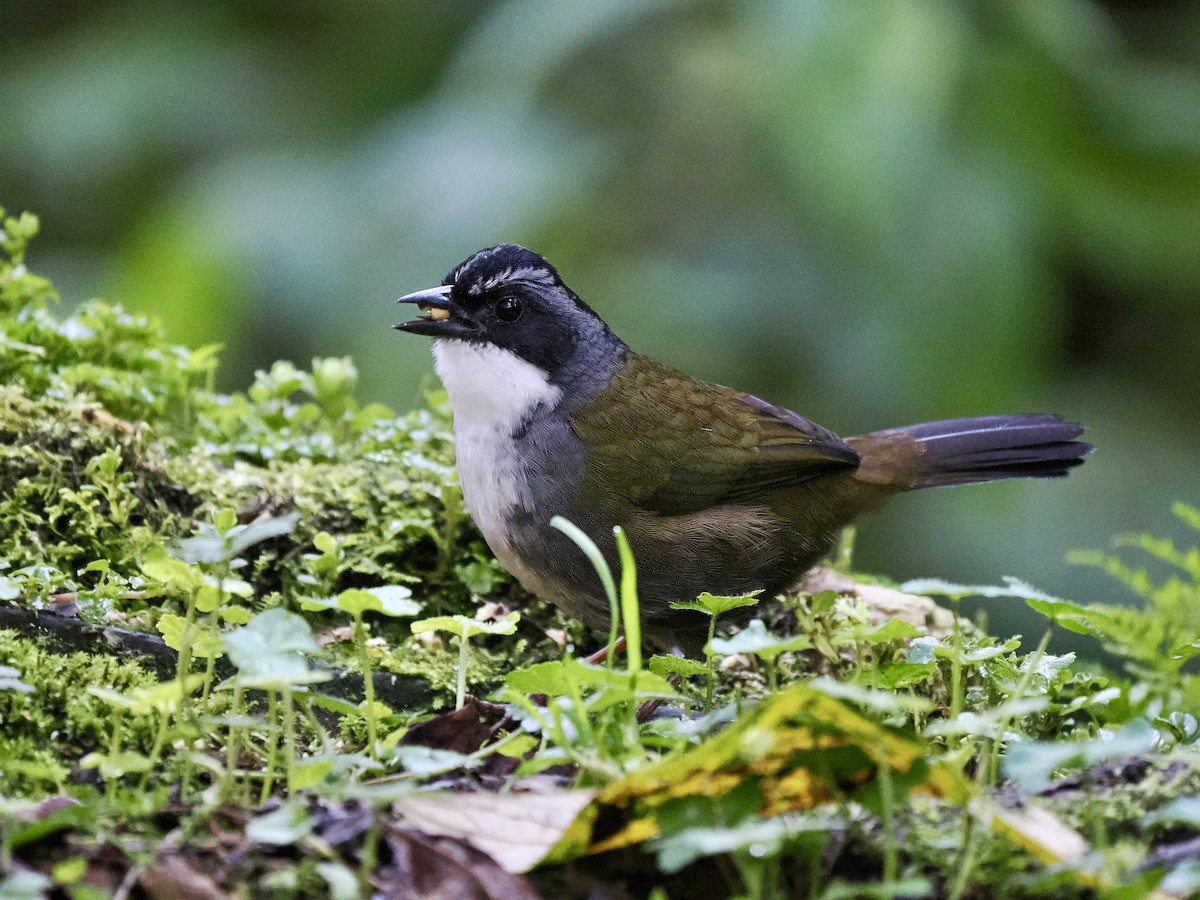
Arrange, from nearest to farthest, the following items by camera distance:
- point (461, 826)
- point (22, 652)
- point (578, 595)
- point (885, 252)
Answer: point (461, 826) < point (22, 652) < point (578, 595) < point (885, 252)

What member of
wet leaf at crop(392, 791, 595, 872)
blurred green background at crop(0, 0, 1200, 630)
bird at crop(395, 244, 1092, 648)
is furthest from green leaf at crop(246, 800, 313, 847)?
blurred green background at crop(0, 0, 1200, 630)

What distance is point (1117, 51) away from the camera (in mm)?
7199

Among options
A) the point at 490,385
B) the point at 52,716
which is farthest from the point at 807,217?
the point at 52,716

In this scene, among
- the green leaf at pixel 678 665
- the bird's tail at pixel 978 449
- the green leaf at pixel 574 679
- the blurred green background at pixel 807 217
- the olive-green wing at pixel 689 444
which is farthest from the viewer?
the blurred green background at pixel 807 217

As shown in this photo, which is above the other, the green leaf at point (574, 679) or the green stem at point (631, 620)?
the green stem at point (631, 620)

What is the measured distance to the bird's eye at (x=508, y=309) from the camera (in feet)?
13.3

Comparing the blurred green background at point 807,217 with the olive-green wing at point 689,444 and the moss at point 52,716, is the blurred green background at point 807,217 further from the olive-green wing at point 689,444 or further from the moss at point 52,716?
the moss at point 52,716

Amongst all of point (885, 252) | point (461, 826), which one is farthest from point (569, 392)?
point (885, 252)

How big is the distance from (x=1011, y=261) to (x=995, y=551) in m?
1.45

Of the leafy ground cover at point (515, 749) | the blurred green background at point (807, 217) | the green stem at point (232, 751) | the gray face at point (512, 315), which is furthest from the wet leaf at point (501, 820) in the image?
the blurred green background at point (807, 217)

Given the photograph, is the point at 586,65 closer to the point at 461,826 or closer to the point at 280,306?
the point at 280,306

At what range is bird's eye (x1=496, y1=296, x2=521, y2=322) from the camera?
160 inches

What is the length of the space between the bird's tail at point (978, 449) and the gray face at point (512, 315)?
43.0 inches

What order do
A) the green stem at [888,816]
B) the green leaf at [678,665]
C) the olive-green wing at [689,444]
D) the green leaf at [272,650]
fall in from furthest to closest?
the olive-green wing at [689,444], the green leaf at [678,665], the green leaf at [272,650], the green stem at [888,816]
